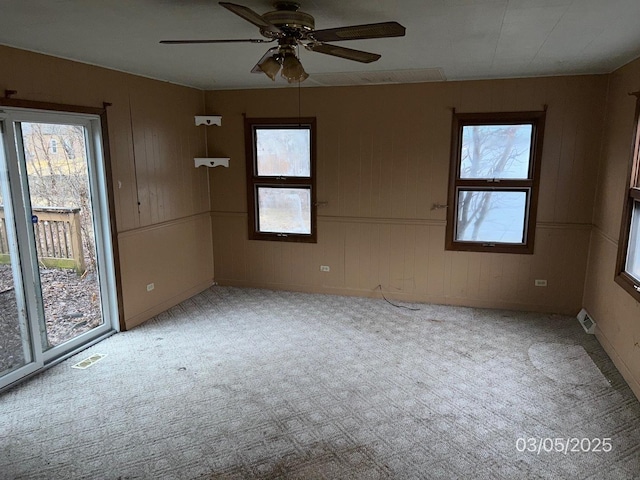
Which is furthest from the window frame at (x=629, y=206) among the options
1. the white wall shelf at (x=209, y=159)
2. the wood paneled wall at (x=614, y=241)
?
the white wall shelf at (x=209, y=159)

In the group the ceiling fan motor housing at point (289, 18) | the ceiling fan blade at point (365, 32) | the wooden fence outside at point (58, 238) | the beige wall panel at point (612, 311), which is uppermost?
the ceiling fan motor housing at point (289, 18)

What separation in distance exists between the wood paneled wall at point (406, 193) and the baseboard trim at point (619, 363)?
795 mm

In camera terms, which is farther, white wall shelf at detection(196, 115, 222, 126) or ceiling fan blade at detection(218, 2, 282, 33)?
white wall shelf at detection(196, 115, 222, 126)

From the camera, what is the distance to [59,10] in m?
2.32

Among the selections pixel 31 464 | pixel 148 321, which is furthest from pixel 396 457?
pixel 148 321

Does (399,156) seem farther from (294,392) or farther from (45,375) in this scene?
(45,375)

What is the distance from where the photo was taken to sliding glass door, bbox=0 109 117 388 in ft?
10.5

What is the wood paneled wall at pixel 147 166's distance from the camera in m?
3.41

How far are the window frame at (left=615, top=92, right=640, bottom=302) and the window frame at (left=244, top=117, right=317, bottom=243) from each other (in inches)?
119

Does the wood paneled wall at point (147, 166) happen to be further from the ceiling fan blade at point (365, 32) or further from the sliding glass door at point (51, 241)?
the ceiling fan blade at point (365, 32)

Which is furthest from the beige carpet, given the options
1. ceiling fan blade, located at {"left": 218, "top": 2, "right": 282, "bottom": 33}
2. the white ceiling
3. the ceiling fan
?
the white ceiling

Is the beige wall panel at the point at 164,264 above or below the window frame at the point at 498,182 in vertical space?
below

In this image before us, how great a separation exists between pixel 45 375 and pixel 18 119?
1.94m

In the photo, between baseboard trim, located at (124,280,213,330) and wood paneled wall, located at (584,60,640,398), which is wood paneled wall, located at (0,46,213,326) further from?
wood paneled wall, located at (584,60,640,398)
